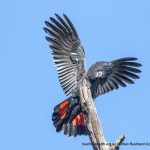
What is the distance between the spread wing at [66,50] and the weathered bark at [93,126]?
7.94 ft

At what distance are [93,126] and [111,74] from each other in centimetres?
393

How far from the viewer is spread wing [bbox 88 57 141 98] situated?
597 inches

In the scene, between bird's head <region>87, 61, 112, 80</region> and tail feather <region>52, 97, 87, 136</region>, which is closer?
bird's head <region>87, 61, 112, 80</region>

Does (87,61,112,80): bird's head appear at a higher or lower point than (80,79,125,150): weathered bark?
higher

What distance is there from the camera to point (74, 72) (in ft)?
51.5

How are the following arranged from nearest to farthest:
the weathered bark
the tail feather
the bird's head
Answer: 1. the weathered bark
2. the bird's head
3. the tail feather

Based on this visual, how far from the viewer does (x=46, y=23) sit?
16.3 metres

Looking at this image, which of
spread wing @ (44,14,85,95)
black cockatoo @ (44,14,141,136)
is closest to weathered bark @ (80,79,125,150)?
black cockatoo @ (44,14,141,136)

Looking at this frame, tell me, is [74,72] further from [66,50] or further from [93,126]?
[93,126]

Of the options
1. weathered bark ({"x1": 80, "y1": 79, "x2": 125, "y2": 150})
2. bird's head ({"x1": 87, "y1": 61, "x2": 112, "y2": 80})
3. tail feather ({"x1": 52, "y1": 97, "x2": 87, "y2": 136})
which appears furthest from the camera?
tail feather ({"x1": 52, "y1": 97, "x2": 87, "y2": 136})

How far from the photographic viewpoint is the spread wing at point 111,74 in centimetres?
1517

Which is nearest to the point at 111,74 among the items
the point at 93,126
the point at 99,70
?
the point at 99,70

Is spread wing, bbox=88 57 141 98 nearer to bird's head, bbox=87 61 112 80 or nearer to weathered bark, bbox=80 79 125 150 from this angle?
bird's head, bbox=87 61 112 80

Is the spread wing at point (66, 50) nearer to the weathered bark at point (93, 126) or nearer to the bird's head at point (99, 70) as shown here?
the bird's head at point (99, 70)
